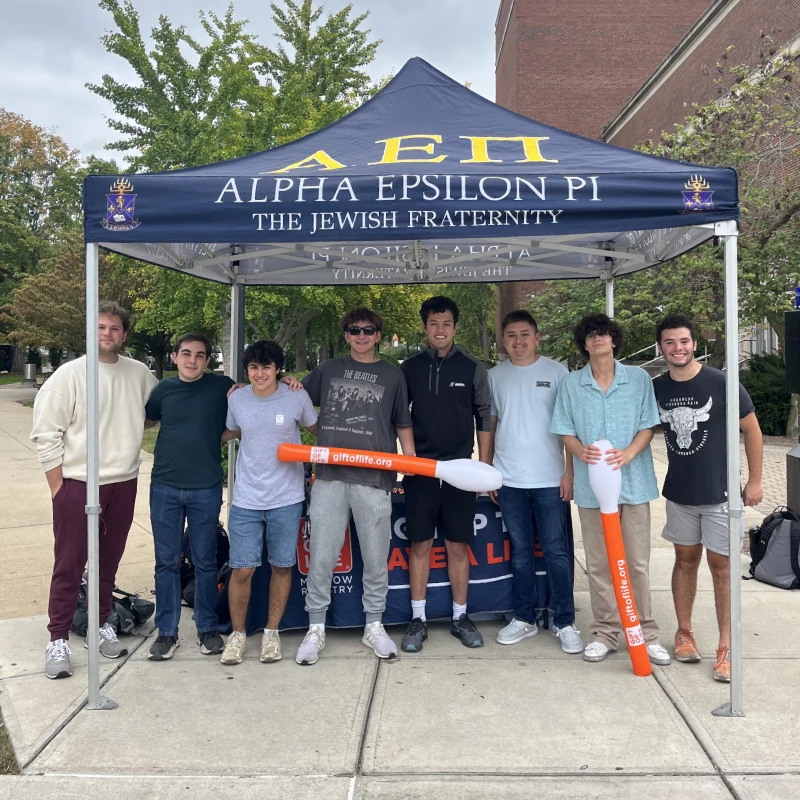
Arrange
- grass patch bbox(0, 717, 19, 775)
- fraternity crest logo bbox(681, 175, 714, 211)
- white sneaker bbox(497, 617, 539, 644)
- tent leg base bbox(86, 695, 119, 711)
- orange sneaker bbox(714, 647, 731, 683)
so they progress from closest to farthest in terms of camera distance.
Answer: grass patch bbox(0, 717, 19, 775), fraternity crest logo bbox(681, 175, 714, 211), tent leg base bbox(86, 695, 119, 711), orange sneaker bbox(714, 647, 731, 683), white sneaker bbox(497, 617, 539, 644)

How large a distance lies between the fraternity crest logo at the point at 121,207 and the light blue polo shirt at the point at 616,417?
7.74ft

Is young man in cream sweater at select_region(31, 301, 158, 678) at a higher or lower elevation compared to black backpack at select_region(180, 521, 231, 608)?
higher

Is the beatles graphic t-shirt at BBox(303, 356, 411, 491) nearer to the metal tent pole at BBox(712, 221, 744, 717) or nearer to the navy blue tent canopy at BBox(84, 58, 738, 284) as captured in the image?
the navy blue tent canopy at BBox(84, 58, 738, 284)

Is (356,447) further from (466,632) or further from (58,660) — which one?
(58,660)

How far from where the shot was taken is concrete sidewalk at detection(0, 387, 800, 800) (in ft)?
9.30

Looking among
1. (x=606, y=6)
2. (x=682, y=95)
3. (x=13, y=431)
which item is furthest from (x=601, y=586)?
(x=606, y=6)

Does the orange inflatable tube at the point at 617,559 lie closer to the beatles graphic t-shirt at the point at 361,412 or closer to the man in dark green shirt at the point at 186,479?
the beatles graphic t-shirt at the point at 361,412

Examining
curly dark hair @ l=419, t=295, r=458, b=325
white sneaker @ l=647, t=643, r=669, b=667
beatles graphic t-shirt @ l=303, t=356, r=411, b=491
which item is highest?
curly dark hair @ l=419, t=295, r=458, b=325

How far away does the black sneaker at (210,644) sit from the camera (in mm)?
4035

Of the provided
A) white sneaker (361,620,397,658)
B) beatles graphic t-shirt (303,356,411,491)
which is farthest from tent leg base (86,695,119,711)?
beatles graphic t-shirt (303,356,411,491)

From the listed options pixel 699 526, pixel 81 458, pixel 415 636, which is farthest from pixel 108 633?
pixel 699 526

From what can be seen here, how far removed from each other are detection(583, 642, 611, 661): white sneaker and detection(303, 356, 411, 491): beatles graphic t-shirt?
1389mm

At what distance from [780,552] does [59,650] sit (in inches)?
188

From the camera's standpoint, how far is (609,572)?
13.2 ft
